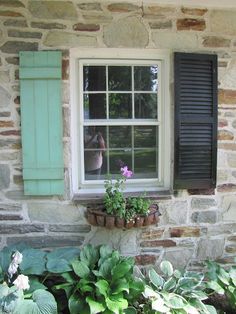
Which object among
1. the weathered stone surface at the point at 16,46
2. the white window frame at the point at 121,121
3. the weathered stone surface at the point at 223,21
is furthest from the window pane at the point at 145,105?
the weathered stone surface at the point at 16,46

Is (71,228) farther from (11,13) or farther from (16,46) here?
(11,13)

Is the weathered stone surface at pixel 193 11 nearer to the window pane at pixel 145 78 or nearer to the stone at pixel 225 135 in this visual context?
the window pane at pixel 145 78

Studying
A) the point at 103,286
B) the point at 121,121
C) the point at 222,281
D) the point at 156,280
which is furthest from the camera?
the point at 121,121

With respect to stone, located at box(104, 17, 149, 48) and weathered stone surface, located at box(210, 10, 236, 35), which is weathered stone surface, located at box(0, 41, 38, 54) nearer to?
stone, located at box(104, 17, 149, 48)

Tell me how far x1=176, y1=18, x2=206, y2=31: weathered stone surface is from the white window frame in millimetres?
254

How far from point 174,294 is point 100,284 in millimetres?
613

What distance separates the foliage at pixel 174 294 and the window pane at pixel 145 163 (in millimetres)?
827

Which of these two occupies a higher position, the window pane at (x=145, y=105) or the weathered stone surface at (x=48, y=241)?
the window pane at (x=145, y=105)

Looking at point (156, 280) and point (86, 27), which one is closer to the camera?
point (156, 280)

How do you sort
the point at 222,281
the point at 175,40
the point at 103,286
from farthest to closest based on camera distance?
the point at 175,40 → the point at 222,281 → the point at 103,286

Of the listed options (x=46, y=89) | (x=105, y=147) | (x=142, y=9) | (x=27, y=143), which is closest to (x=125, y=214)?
(x=105, y=147)

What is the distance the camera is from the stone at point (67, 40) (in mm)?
3365

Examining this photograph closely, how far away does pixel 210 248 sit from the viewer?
3.69m

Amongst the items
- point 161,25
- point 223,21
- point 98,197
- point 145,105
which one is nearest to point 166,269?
point 98,197
